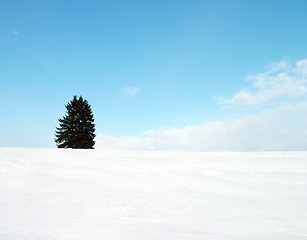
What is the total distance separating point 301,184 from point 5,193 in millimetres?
6989

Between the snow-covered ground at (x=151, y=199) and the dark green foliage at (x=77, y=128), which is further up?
the dark green foliage at (x=77, y=128)

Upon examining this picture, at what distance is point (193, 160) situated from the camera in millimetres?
7711

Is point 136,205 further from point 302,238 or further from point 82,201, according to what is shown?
point 302,238

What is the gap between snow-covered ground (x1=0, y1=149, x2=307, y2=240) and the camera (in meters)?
2.85

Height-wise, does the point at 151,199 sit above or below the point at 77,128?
below

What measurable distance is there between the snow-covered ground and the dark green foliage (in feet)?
68.6

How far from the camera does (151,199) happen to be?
4.20 m

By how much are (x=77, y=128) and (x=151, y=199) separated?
85.7ft

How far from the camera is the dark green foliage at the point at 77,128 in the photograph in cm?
2766

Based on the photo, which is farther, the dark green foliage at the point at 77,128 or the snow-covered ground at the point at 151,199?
the dark green foliage at the point at 77,128

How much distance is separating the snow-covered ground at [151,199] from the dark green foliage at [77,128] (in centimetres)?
2092

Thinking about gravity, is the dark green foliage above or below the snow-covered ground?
above

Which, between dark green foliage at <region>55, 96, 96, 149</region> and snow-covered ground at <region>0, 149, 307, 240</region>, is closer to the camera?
snow-covered ground at <region>0, 149, 307, 240</region>

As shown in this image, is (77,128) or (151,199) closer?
(151,199)
